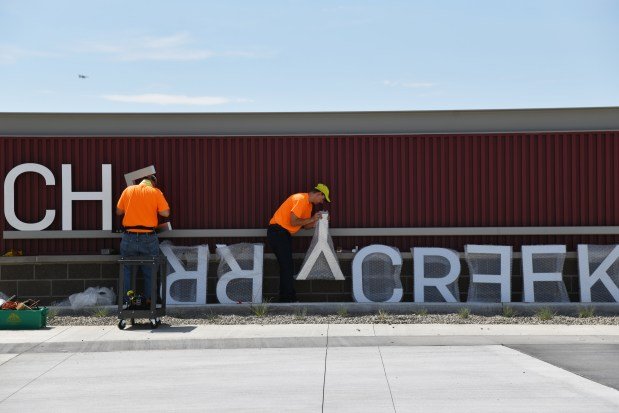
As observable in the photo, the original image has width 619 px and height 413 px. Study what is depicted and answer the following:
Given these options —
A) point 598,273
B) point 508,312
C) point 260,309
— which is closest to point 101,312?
point 260,309

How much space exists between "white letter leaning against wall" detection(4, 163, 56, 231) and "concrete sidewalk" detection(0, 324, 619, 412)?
288cm

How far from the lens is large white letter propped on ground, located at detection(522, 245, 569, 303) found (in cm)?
1566

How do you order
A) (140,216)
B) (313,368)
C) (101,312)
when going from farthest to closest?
1. (140,216)
2. (101,312)
3. (313,368)

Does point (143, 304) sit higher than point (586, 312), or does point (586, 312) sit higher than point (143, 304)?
point (143, 304)

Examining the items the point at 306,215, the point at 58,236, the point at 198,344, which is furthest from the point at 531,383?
the point at 58,236

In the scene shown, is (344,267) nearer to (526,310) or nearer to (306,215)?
(306,215)

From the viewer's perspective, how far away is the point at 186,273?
619 inches

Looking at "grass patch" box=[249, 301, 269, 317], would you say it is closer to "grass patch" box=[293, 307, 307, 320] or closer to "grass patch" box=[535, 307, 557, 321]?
"grass patch" box=[293, 307, 307, 320]

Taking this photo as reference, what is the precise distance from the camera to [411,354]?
1130 centimetres

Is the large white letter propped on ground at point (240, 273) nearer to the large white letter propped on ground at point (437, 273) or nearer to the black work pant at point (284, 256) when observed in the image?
the black work pant at point (284, 256)

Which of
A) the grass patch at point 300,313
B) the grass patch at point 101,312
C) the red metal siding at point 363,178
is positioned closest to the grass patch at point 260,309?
the grass patch at point 300,313

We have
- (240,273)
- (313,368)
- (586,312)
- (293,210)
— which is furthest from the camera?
(240,273)

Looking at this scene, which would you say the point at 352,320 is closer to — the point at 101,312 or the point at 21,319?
the point at 101,312

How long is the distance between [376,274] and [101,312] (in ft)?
14.6
